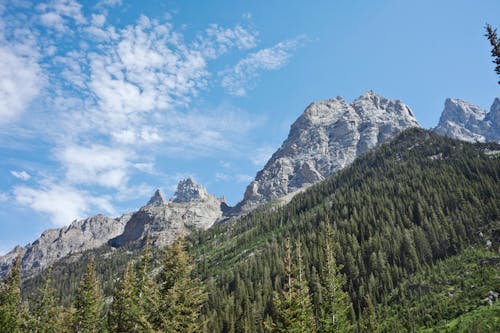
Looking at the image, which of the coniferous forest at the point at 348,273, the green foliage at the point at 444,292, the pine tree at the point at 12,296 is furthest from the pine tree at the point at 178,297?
the green foliage at the point at 444,292

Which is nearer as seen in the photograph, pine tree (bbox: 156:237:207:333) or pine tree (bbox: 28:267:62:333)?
pine tree (bbox: 156:237:207:333)

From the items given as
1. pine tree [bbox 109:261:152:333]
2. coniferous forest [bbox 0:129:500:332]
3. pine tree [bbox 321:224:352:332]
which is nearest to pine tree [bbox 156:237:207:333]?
coniferous forest [bbox 0:129:500:332]

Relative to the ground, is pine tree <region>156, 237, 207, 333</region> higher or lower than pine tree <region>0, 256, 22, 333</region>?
lower

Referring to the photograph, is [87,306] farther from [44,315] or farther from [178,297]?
[178,297]

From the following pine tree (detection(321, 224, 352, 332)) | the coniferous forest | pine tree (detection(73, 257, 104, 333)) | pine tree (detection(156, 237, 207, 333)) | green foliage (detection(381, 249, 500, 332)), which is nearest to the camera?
pine tree (detection(156, 237, 207, 333))

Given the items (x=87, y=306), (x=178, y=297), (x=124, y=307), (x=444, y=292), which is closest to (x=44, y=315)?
(x=87, y=306)

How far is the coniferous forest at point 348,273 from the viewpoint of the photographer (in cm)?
3253

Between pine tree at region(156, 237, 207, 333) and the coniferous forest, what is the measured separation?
4.3 inches

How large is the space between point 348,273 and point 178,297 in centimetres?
8536

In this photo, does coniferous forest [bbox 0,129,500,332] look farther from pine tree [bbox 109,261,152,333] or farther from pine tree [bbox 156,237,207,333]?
pine tree [bbox 109,261,152,333]

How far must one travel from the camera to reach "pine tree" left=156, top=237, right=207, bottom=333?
25.9m

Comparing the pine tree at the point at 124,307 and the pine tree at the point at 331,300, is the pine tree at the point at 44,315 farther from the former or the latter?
the pine tree at the point at 331,300

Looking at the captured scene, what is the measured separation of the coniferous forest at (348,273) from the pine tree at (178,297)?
11 centimetres

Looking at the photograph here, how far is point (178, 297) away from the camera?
2691cm
